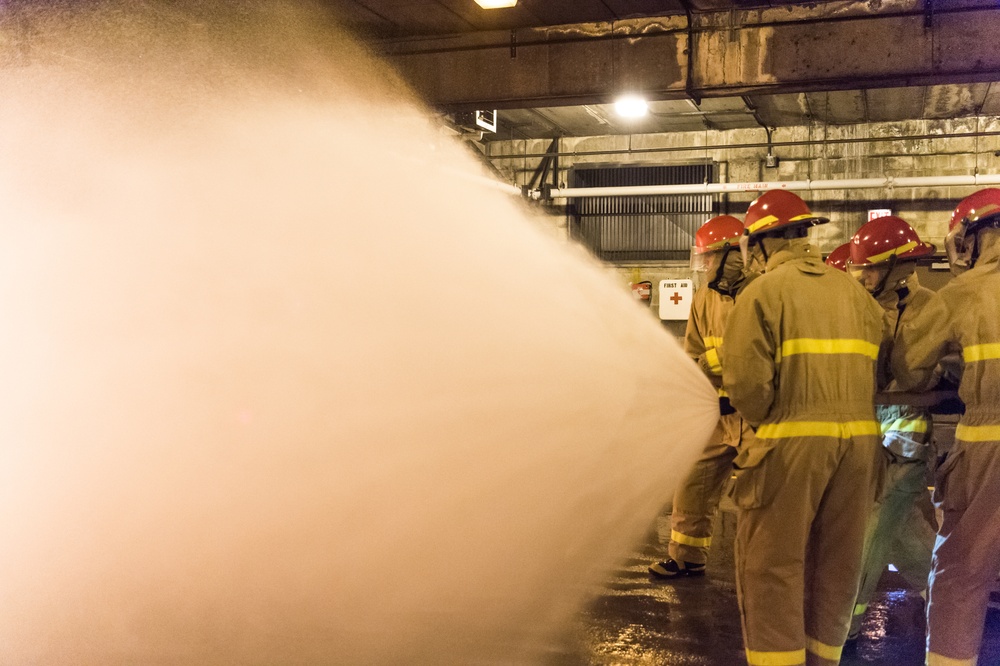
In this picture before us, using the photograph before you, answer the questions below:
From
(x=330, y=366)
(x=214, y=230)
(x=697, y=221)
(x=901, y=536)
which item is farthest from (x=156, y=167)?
(x=697, y=221)

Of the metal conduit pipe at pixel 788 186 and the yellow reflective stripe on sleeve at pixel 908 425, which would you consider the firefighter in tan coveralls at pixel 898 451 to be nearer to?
the yellow reflective stripe on sleeve at pixel 908 425

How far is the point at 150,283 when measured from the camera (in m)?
5.52

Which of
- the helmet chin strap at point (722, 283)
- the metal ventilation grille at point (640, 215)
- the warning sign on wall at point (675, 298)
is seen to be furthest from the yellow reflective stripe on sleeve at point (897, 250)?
the metal ventilation grille at point (640, 215)

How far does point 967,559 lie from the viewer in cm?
353

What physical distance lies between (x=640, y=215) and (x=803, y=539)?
10638mm

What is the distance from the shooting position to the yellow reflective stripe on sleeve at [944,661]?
11.5 ft

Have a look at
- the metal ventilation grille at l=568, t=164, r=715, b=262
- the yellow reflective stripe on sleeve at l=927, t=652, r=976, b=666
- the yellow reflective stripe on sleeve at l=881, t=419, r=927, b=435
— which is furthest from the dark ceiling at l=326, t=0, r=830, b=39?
the metal ventilation grille at l=568, t=164, r=715, b=262

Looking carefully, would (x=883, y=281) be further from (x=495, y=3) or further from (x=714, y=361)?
(x=495, y=3)

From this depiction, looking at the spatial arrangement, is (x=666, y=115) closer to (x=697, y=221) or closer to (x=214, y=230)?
(x=697, y=221)

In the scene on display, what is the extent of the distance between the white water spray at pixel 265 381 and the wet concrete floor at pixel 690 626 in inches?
10.5

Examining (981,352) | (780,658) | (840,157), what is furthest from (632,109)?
(780,658)

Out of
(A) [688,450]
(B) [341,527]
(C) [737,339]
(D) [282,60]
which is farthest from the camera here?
(D) [282,60]

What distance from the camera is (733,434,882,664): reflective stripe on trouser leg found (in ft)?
11.2

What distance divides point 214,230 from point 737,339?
3.76 metres
